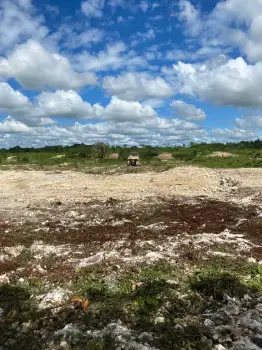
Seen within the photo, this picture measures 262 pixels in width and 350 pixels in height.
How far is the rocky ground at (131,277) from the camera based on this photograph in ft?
17.7

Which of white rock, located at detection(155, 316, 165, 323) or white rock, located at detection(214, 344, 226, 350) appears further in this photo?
white rock, located at detection(155, 316, 165, 323)

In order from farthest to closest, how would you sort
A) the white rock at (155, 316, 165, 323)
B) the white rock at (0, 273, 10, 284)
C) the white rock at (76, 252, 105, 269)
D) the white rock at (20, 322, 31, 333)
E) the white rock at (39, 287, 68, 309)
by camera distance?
the white rock at (76, 252, 105, 269) → the white rock at (0, 273, 10, 284) → the white rock at (39, 287, 68, 309) → the white rock at (155, 316, 165, 323) → the white rock at (20, 322, 31, 333)

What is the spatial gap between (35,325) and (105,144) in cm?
4277

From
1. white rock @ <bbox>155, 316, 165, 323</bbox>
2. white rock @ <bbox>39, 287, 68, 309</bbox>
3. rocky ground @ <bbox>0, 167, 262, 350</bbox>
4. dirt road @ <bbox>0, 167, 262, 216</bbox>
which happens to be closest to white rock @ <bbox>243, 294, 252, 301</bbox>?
rocky ground @ <bbox>0, 167, 262, 350</bbox>

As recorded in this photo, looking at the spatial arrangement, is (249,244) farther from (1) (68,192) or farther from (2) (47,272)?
(1) (68,192)

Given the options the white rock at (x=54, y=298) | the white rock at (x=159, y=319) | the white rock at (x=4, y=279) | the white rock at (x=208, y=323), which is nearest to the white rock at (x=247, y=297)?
the white rock at (x=208, y=323)

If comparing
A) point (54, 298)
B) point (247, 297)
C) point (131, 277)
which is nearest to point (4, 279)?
point (54, 298)

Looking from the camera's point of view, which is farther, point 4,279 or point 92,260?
point 92,260

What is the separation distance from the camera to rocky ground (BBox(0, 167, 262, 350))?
5402mm

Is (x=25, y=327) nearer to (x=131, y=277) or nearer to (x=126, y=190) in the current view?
(x=131, y=277)

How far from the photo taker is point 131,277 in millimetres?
7438

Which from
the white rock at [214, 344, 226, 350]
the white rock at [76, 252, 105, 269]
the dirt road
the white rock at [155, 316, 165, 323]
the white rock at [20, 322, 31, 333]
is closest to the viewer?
the white rock at [214, 344, 226, 350]

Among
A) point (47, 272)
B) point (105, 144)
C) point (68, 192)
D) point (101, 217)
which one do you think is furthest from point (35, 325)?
point (105, 144)

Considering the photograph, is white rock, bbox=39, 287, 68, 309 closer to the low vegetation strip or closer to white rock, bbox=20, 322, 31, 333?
the low vegetation strip
